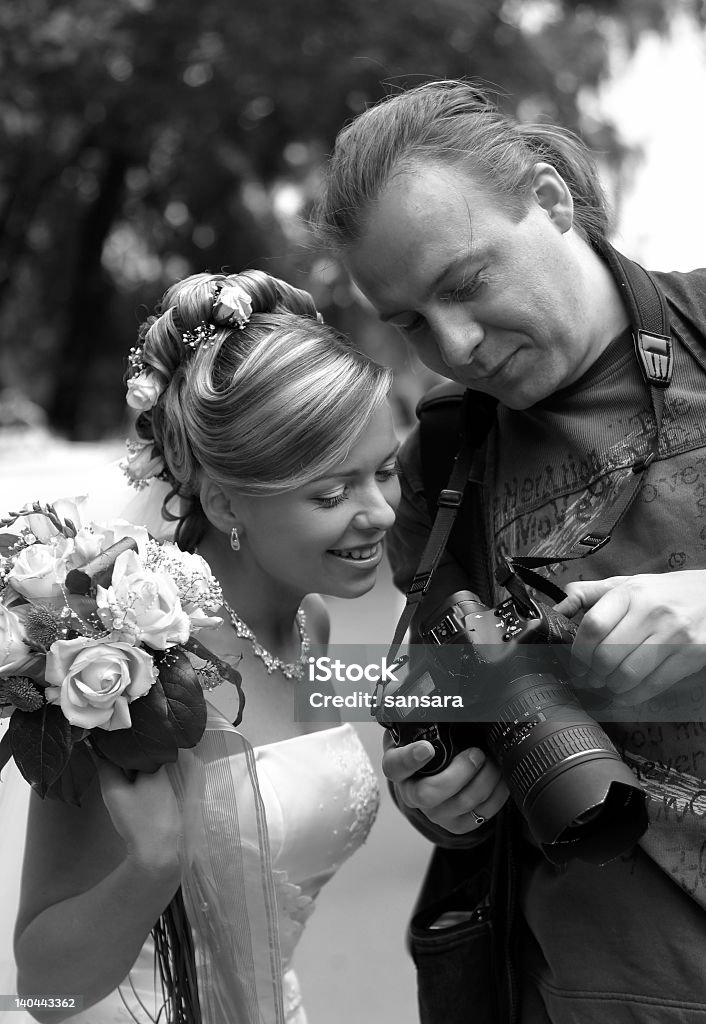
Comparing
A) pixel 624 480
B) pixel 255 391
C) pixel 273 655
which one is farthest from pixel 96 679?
pixel 624 480

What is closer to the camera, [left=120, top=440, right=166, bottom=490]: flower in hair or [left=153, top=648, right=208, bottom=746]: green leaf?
[left=153, top=648, right=208, bottom=746]: green leaf

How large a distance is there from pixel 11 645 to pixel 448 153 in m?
1.07

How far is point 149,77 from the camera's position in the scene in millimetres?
8711

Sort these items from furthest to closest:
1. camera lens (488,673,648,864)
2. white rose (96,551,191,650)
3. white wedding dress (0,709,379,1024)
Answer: white wedding dress (0,709,379,1024), white rose (96,551,191,650), camera lens (488,673,648,864)

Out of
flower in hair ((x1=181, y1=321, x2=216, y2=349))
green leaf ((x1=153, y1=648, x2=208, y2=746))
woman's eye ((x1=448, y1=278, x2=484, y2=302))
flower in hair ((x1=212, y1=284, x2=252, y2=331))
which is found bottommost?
green leaf ((x1=153, y1=648, x2=208, y2=746))

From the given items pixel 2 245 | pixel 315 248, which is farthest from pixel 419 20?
pixel 315 248

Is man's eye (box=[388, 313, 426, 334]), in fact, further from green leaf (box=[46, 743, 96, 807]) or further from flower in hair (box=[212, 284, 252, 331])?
green leaf (box=[46, 743, 96, 807])

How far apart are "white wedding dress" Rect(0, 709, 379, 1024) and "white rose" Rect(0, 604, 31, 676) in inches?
23.1

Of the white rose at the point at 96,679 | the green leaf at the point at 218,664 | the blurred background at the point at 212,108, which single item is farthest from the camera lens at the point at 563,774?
the blurred background at the point at 212,108

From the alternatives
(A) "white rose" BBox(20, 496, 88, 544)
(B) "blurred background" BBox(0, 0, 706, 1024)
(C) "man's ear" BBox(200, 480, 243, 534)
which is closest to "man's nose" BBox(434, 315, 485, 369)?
(C) "man's ear" BBox(200, 480, 243, 534)

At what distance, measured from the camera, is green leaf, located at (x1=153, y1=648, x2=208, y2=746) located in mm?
1654

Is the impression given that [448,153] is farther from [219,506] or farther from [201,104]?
[201,104]

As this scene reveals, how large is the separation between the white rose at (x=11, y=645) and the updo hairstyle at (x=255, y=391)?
0.57 m

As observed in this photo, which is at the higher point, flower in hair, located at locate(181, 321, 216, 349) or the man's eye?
the man's eye
